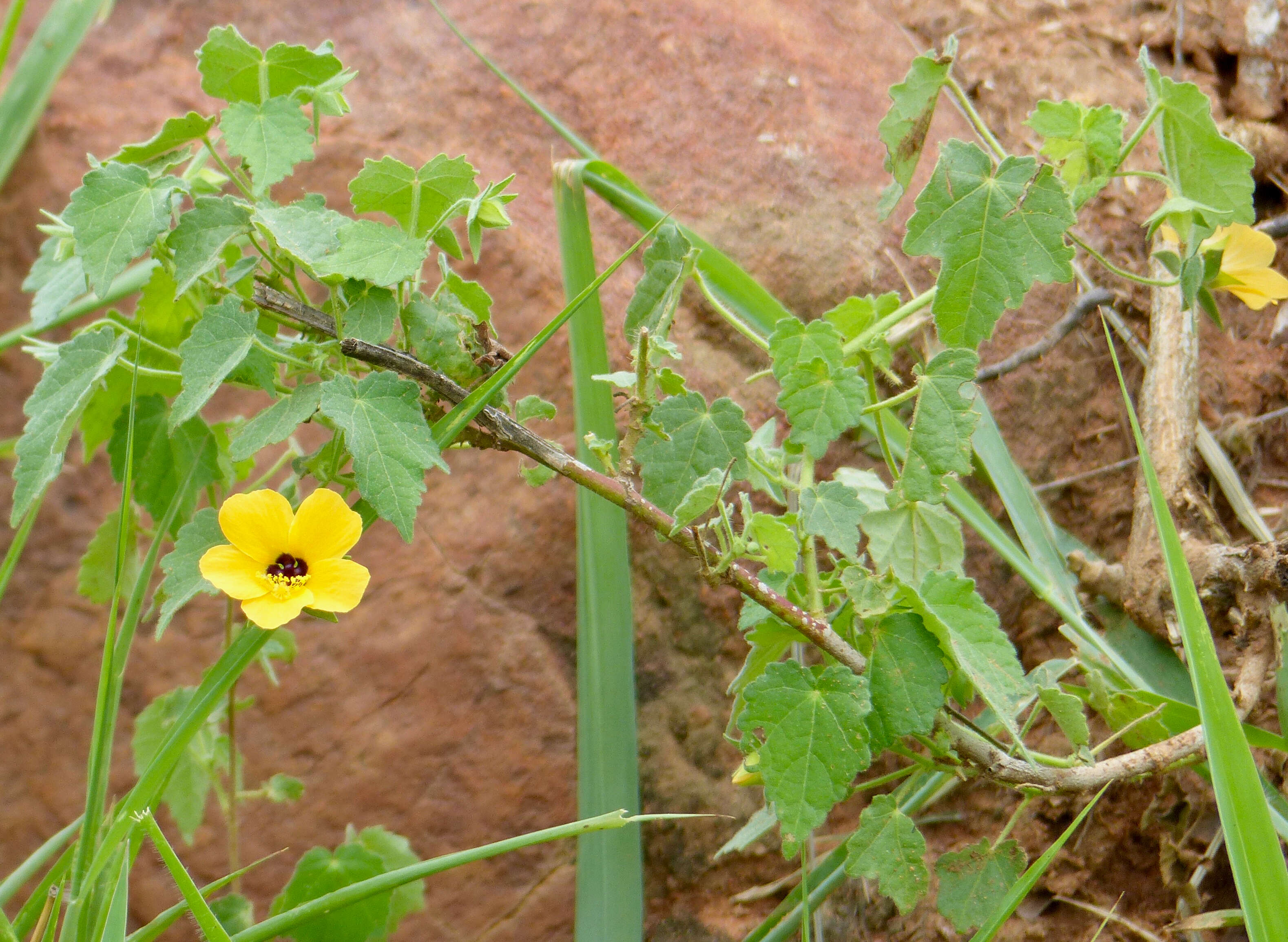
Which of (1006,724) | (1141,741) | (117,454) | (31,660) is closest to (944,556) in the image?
(1006,724)

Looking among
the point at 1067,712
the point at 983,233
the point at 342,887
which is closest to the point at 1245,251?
the point at 983,233

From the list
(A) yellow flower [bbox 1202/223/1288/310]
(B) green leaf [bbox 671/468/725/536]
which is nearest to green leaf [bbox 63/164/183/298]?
(B) green leaf [bbox 671/468/725/536]

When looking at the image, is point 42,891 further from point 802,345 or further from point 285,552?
point 802,345

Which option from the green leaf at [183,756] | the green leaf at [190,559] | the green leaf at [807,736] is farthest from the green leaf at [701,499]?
the green leaf at [183,756]

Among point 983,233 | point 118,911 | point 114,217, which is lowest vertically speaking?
point 118,911

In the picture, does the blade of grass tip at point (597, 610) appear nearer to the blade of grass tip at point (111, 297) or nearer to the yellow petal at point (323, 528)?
the yellow petal at point (323, 528)

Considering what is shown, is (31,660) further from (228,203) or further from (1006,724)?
(1006,724)

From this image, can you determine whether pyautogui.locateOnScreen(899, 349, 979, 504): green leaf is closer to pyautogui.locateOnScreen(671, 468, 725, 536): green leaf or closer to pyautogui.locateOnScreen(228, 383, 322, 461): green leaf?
pyautogui.locateOnScreen(671, 468, 725, 536): green leaf
